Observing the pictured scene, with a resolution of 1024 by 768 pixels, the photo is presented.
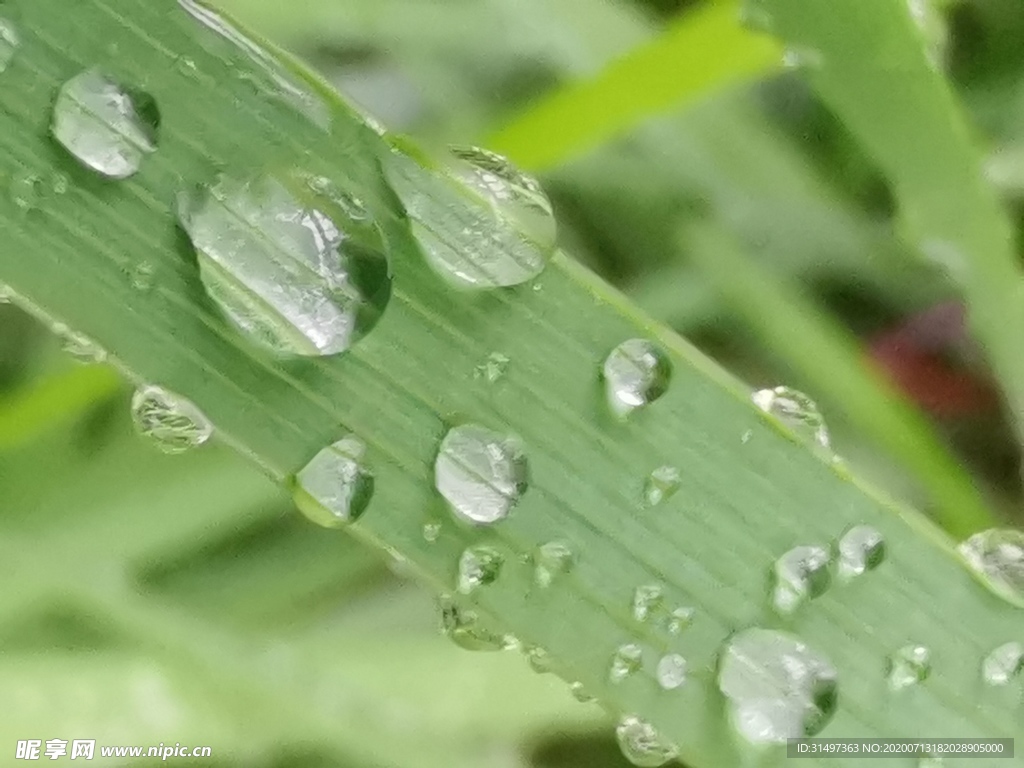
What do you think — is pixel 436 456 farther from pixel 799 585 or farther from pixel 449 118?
pixel 449 118

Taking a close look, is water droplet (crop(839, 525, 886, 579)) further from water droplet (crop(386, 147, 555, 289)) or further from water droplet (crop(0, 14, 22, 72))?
water droplet (crop(0, 14, 22, 72))

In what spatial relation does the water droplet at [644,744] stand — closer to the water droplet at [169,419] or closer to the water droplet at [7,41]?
the water droplet at [169,419]

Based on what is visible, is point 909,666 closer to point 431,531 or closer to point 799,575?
point 799,575

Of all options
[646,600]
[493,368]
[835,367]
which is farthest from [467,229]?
[835,367]

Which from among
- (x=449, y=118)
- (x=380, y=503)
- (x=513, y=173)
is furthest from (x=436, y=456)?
(x=449, y=118)

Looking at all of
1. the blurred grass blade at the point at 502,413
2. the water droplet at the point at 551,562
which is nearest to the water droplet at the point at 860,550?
the blurred grass blade at the point at 502,413

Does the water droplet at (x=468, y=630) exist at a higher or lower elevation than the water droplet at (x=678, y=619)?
lower
